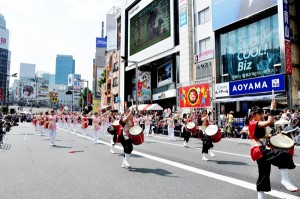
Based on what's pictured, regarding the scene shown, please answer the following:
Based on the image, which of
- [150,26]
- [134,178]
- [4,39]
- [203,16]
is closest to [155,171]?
[134,178]

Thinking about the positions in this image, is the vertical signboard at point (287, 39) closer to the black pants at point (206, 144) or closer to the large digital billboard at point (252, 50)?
the large digital billboard at point (252, 50)

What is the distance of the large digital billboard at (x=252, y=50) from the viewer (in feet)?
78.1

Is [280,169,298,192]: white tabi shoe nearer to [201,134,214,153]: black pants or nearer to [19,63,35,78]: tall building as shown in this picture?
[201,134,214,153]: black pants

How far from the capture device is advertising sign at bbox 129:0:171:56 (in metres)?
41.4

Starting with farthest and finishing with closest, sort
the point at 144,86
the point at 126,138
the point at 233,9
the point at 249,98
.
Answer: the point at 144,86 → the point at 233,9 → the point at 249,98 → the point at 126,138

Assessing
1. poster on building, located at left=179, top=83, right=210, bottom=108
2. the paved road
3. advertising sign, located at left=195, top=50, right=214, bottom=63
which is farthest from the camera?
advertising sign, located at left=195, top=50, right=214, bottom=63

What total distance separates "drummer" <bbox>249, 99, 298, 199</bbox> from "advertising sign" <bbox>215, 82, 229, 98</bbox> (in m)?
22.5

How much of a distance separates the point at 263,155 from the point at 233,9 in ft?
80.5

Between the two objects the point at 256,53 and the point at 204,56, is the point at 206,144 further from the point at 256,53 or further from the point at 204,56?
the point at 204,56

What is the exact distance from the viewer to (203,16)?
33.1 meters

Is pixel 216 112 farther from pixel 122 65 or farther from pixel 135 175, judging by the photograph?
pixel 122 65

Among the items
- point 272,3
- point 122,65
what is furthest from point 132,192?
point 122,65

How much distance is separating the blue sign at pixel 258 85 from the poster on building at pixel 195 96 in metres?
2.27

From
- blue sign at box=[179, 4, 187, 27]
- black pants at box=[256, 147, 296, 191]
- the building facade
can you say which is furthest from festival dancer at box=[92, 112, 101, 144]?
blue sign at box=[179, 4, 187, 27]
